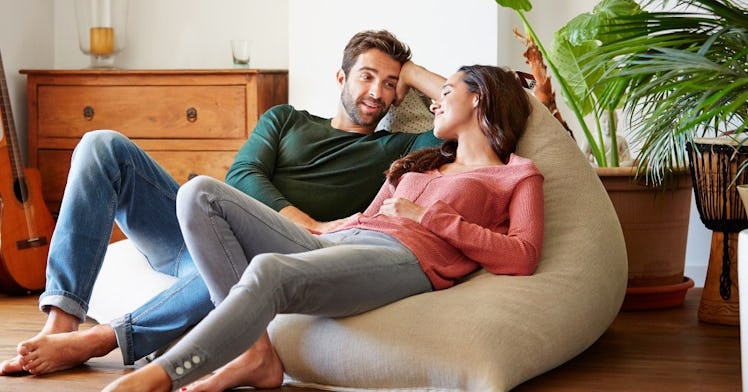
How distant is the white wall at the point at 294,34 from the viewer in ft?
14.0

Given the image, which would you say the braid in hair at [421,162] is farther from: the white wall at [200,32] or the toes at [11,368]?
the white wall at [200,32]

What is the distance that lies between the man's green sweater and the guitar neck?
1.32 meters

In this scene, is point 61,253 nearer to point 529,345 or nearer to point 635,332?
point 529,345

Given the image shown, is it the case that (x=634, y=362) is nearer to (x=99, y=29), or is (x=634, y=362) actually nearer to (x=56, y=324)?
(x=56, y=324)

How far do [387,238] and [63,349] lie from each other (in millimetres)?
788

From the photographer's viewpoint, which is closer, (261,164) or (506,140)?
(506,140)

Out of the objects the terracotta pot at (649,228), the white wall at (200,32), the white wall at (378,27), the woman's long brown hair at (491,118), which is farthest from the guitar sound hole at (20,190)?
the terracotta pot at (649,228)

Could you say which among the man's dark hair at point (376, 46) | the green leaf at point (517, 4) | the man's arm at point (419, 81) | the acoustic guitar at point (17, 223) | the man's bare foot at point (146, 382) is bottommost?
the acoustic guitar at point (17, 223)

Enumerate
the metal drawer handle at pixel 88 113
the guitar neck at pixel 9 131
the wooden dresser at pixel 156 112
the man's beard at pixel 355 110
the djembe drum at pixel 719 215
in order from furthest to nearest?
the metal drawer handle at pixel 88 113, the wooden dresser at pixel 156 112, the guitar neck at pixel 9 131, the djembe drum at pixel 719 215, the man's beard at pixel 355 110

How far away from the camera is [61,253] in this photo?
256 cm

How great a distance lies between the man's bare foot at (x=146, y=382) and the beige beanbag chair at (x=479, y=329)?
1.48 feet

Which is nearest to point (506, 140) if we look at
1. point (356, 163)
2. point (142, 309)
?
point (356, 163)

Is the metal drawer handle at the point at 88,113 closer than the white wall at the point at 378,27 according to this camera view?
No

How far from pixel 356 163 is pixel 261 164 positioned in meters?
0.28
